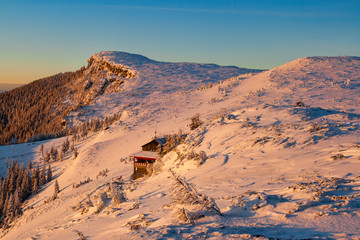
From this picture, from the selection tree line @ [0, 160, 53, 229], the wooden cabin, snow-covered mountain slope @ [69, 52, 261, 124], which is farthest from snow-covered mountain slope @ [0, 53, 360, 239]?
snow-covered mountain slope @ [69, 52, 261, 124]

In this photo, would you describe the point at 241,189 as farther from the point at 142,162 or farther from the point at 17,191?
the point at 17,191

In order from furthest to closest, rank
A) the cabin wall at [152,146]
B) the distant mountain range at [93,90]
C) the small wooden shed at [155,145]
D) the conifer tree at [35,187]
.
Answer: the distant mountain range at [93,90]
the conifer tree at [35,187]
the cabin wall at [152,146]
the small wooden shed at [155,145]

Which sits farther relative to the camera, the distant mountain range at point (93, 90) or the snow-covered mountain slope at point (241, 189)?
the distant mountain range at point (93, 90)

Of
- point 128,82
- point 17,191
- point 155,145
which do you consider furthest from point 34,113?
point 155,145

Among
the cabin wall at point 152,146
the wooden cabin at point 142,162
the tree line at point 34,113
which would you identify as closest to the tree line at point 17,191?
the wooden cabin at point 142,162

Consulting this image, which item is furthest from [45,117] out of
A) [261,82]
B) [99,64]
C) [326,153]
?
[326,153]

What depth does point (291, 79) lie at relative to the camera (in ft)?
244

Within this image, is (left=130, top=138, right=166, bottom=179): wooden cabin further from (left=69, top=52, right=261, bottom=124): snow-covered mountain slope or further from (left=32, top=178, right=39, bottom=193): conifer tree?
(left=69, top=52, right=261, bottom=124): snow-covered mountain slope

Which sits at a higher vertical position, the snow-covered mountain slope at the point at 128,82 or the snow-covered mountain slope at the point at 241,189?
the snow-covered mountain slope at the point at 128,82

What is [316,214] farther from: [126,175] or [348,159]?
[126,175]

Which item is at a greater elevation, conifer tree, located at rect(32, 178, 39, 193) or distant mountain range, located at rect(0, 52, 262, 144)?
distant mountain range, located at rect(0, 52, 262, 144)

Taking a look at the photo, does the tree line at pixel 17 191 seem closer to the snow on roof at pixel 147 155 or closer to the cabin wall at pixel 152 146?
the snow on roof at pixel 147 155

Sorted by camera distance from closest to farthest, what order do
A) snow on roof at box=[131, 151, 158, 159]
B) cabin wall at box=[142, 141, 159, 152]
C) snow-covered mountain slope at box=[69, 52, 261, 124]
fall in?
snow on roof at box=[131, 151, 158, 159] < cabin wall at box=[142, 141, 159, 152] < snow-covered mountain slope at box=[69, 52, 261, 124]

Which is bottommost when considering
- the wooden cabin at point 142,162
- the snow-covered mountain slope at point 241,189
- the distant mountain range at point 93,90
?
the wooden cabin at point 142,162
